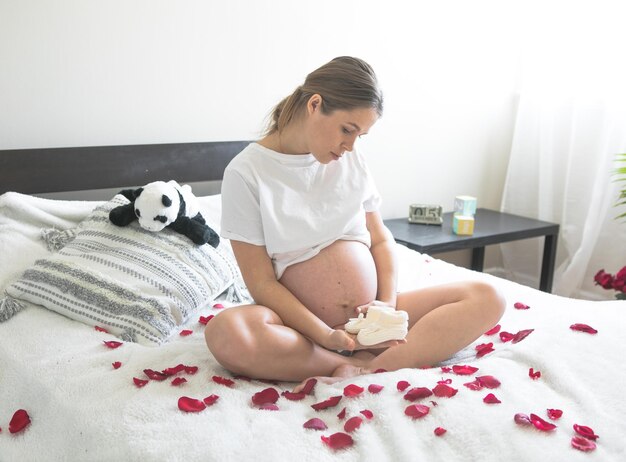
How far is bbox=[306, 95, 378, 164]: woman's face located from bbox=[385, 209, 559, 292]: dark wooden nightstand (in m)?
1.00

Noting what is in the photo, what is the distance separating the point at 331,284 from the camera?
1.42m

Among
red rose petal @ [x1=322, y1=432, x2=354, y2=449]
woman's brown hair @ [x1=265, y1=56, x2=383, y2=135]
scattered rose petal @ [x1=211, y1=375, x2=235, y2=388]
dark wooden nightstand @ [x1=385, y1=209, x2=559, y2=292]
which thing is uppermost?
woman's brown hair @ [x1=265, y1=56, x2=383, y2=135]

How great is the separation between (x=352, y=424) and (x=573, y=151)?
2.10 metres

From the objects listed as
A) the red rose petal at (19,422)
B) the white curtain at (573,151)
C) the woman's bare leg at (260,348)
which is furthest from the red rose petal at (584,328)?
the white curtain at (573,151)

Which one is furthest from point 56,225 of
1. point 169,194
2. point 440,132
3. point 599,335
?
point 440,132

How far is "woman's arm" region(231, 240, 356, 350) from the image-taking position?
128 cm

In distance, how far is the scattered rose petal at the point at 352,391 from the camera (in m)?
1.10

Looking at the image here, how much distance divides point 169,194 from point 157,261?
0.57 feet

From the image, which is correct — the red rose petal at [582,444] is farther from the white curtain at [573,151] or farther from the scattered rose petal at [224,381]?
the white curtain at [573,151]

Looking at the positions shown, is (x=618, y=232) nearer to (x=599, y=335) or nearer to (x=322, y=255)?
(x=599, y=335)

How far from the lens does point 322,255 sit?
4.77 feet

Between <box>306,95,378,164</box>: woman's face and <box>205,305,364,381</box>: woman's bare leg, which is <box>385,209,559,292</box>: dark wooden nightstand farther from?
<box>205,305,364,381</box>: woman's bare leg

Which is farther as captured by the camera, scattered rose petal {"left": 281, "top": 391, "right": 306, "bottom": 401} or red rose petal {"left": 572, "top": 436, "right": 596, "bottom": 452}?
scattered rose petal {"left": 281, "top": 391, "right": 306, "bottom": 401}

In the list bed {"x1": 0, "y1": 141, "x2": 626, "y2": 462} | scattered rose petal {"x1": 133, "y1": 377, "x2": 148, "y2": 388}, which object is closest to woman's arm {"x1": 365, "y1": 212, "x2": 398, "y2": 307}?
bed {"x1": 0, "y1": 141, "x2": 626, "y2": 462}
